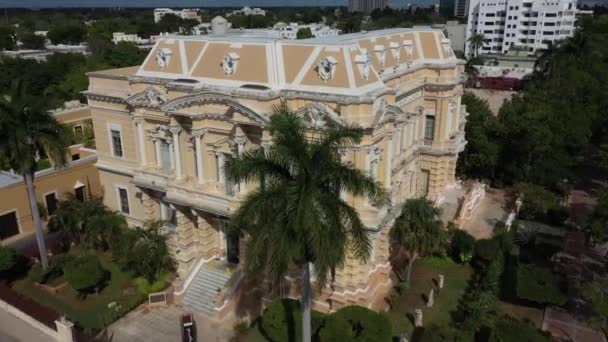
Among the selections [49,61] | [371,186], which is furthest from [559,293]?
[49,61]

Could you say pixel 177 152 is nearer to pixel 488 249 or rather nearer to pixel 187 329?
pixel 187 329

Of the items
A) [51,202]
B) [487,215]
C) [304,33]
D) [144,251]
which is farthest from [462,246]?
[304,33]

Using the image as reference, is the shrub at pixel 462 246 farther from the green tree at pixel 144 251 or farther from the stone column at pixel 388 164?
the green tree at pixel 144 251

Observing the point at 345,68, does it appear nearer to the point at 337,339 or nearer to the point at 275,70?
the point at 275,70

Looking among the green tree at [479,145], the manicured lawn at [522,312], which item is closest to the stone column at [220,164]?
the manicured lawn at [522,312]

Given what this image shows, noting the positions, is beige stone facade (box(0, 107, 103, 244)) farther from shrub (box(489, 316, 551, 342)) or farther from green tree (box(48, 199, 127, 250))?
shrub (box(489, 316, 551, 342))
